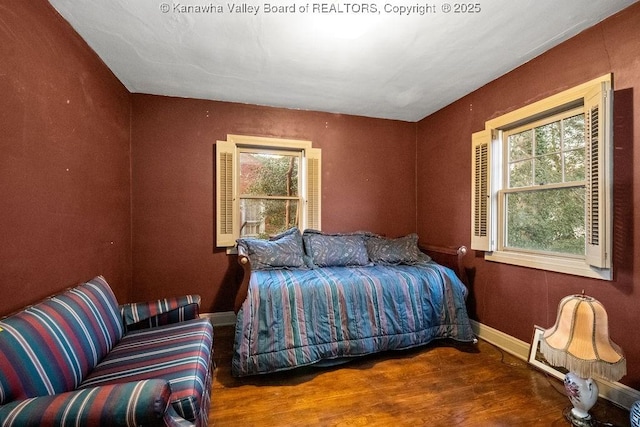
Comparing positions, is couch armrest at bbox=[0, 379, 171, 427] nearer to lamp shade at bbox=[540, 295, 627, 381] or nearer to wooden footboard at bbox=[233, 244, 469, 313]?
wooden footboard at bbox=[233, 244, 469, 313]

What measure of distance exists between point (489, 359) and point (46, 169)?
347cm

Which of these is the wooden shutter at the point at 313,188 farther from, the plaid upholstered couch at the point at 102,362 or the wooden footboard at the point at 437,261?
the plaid upholstered couch at the point at 102,362

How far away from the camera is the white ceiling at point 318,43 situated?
173 centimetres

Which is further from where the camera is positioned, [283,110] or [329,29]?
[283,110]

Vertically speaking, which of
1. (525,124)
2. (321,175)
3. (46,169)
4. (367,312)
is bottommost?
(367,312)

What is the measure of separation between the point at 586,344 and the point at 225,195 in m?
3.13

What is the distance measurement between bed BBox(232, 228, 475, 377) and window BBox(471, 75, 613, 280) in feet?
1.67

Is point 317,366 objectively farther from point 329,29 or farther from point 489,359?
point 329,29

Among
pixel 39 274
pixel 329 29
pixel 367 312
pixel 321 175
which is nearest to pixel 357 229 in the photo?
pixel 321 175

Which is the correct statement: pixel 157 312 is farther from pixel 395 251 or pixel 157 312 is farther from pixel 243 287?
pixel 395 251

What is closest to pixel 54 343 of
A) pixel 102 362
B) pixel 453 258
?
pixel 102 362

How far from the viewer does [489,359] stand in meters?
2.34

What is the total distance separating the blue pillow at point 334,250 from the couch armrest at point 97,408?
6.59ft

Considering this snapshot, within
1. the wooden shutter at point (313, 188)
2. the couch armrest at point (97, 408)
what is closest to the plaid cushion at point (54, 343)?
the couch armrest at point (97, 408)
